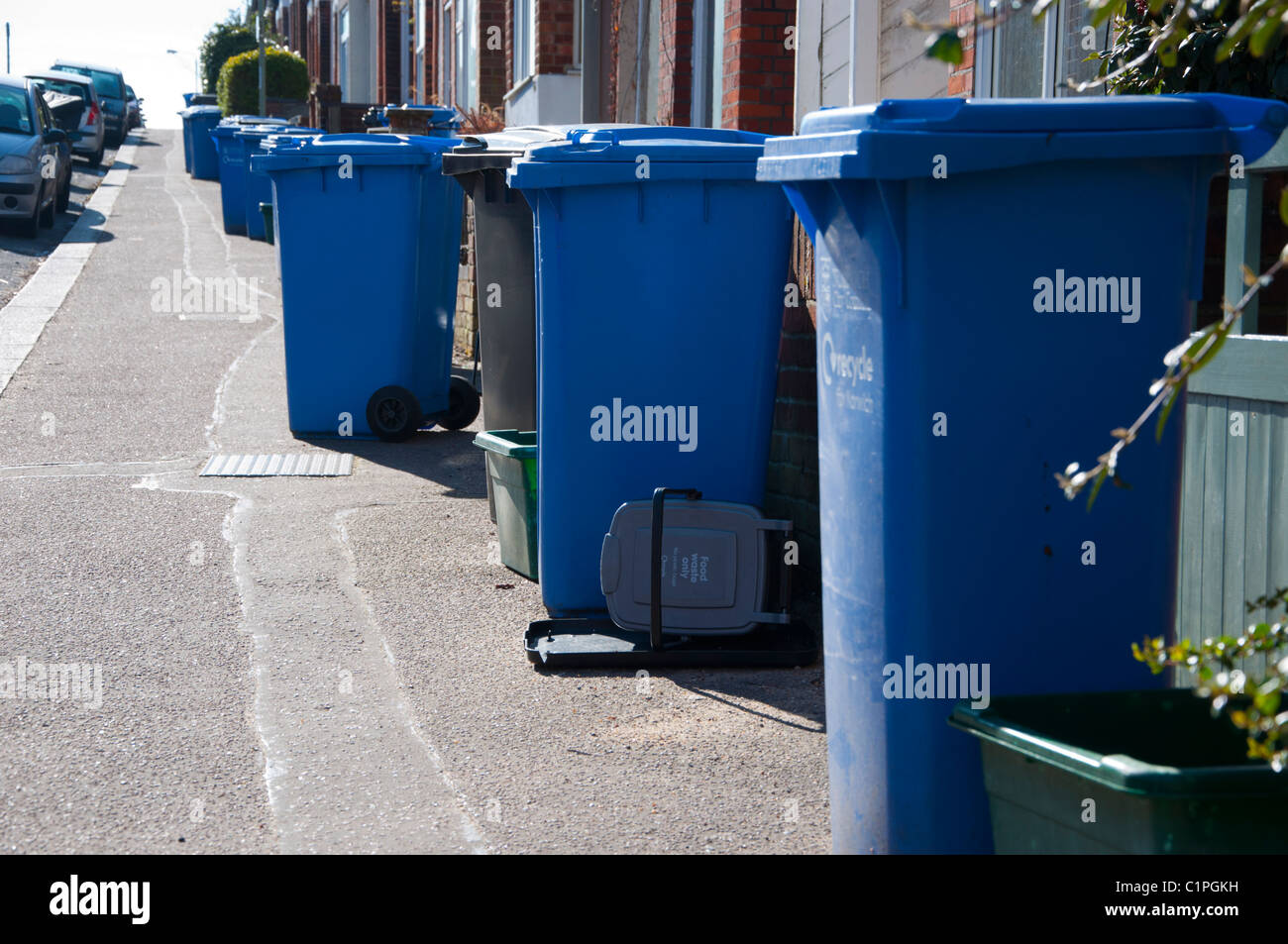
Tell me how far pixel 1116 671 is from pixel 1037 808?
18.8 inches

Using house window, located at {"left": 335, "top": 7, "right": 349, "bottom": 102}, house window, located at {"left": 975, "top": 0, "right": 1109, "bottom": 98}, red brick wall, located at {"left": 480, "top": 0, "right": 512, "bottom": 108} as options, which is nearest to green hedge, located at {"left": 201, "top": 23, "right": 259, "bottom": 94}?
house window, located at {"left": 335, "top": 7, "right": 349, "bottom": 102}

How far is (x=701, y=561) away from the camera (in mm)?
4621

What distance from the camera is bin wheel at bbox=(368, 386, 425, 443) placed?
8.34 m

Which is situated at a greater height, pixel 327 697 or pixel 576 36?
pixel 576 36

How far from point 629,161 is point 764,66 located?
3934mm

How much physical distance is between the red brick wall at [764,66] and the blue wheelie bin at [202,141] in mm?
22021

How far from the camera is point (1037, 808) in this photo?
7.63 feet

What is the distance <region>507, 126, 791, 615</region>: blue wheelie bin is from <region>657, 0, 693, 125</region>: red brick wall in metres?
5.01

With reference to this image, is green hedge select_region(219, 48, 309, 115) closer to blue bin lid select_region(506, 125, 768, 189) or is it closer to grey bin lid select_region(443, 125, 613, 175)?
grey bin lid select_region(443, 125, 613, 175)

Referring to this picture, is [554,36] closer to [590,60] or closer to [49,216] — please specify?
[590,60]
